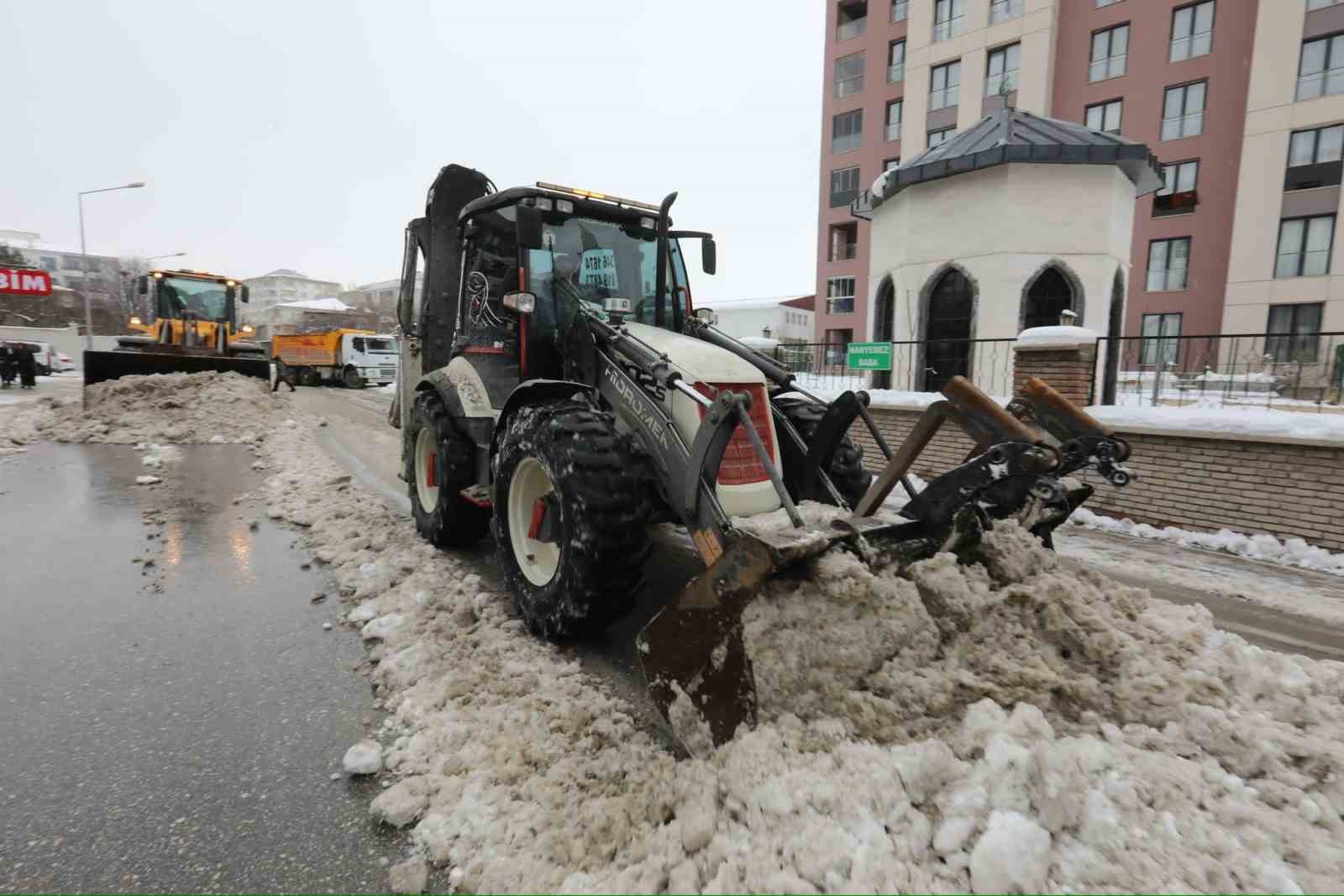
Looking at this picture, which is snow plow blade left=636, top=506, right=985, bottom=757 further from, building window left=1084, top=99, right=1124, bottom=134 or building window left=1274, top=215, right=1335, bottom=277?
building window left=1084, top=99, right=1124, bottom=134

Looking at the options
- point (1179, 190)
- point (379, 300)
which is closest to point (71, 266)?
point (379, 300)

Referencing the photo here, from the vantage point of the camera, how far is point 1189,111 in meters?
23.2

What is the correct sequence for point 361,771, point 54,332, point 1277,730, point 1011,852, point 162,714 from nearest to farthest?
point 1011,852, point 1277,730, point 361,771, point 162,714, point 54,332

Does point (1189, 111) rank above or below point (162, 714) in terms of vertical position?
above

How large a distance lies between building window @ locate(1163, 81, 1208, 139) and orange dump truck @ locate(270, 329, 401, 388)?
2952cm

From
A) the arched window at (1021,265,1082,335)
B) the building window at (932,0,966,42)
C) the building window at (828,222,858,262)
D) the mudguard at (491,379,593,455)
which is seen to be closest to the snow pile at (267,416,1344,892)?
the mudguard at (491,379,593,455)

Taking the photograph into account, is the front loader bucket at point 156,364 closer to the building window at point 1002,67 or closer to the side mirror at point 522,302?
the side mirror at point 522,302

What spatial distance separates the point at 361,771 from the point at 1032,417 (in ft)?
10.5

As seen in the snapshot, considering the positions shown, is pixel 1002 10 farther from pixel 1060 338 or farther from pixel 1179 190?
pixel 1060 338

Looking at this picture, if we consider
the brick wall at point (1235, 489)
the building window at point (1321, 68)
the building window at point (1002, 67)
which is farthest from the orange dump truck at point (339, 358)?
the building window at point (1321, 68)

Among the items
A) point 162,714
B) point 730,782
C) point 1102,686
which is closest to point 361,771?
point 162,714

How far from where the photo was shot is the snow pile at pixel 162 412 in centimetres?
1069

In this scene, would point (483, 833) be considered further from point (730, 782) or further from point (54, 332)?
point (54, 332)

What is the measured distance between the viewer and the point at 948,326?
12.9 metres
